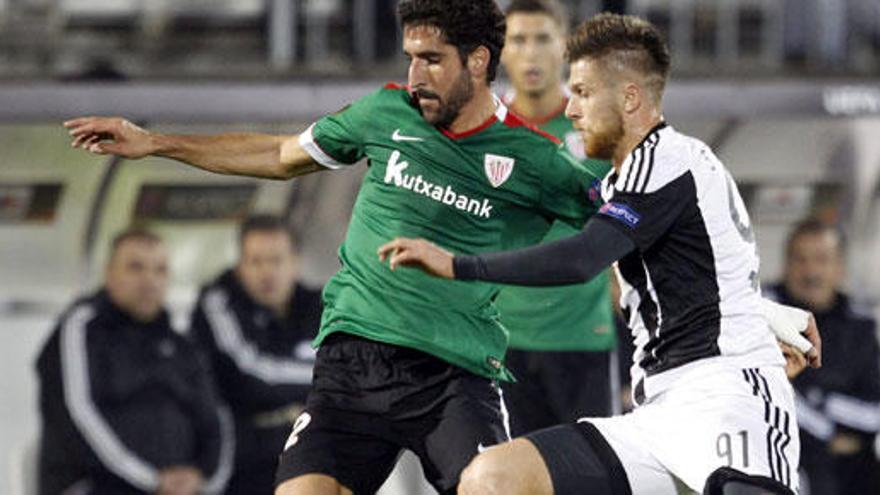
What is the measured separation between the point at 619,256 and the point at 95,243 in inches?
233

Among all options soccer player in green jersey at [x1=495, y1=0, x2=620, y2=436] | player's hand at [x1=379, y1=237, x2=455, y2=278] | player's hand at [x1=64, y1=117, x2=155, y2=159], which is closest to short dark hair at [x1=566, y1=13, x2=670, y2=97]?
player's hand at [x1=379, y1=237, x2=455, y2=278]

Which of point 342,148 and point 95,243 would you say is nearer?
point 342,148

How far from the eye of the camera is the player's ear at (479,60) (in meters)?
6.82

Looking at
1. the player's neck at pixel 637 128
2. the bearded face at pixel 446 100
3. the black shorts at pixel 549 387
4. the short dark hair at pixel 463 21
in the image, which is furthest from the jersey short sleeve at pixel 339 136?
the black shorts at pixel 549 387

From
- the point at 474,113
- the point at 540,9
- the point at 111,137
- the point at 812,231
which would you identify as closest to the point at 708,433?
the point at 474,113

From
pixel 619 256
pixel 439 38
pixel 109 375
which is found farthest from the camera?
pixel 109 375

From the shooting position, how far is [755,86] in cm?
1159

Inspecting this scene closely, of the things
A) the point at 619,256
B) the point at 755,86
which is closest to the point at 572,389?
the point at 619,256

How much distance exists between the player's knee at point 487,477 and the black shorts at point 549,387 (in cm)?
231

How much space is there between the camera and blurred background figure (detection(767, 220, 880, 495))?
1175cm

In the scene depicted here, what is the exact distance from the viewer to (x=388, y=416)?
6.62 meters

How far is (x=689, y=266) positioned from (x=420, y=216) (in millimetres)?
949

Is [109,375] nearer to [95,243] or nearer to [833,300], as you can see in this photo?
[95,243]

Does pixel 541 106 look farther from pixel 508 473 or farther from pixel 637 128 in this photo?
pixel 508 473
